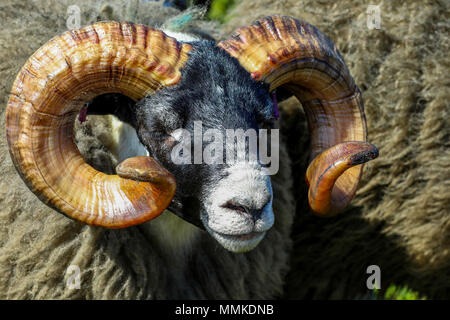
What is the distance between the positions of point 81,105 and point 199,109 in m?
0.57

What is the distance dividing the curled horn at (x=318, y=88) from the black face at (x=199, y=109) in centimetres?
12

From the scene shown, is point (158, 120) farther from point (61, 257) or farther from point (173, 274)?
point (173, 274)

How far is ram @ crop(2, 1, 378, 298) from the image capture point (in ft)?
8.09

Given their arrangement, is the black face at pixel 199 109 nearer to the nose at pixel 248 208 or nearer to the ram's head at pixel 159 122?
the ram's head at pixel 159 122

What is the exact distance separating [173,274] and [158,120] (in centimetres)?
136

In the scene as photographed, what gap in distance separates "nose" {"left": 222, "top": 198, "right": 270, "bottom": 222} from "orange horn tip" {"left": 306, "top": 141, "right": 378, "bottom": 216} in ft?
1.59

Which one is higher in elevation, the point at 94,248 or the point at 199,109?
the point at 199,109

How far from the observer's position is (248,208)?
7.88 feet

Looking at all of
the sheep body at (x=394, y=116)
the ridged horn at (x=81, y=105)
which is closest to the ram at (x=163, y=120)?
the ridged horn at (x=81, y=105)

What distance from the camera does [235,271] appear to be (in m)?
3.77

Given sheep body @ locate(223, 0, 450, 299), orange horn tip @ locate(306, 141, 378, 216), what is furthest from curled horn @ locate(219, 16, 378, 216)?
sheep body @ locate(223, 0, 450, 299)

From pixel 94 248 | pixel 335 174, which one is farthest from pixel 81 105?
pixel 335 174

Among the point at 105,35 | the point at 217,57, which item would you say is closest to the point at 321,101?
the point at 217,57

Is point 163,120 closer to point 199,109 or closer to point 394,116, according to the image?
point 199,109
